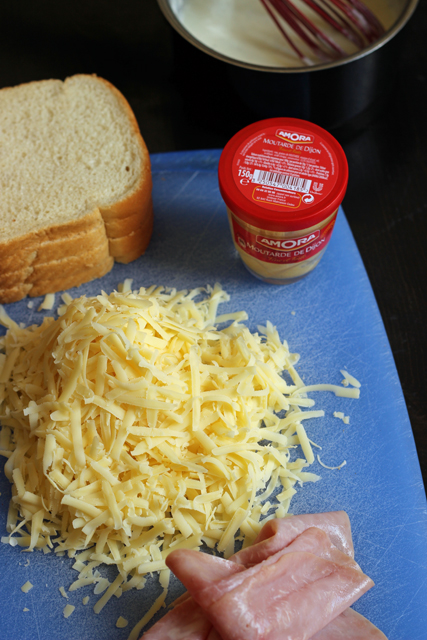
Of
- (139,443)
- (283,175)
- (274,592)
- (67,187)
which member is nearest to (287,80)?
(283,175)

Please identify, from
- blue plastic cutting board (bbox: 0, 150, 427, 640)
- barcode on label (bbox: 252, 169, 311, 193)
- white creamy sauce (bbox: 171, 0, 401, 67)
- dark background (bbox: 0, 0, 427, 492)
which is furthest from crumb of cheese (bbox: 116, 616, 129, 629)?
white creamy sauce (bbox: 171, 0, 401, 67)

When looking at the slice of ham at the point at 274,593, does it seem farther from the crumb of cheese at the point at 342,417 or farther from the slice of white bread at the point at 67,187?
the slice of white bread at the point at 67,187

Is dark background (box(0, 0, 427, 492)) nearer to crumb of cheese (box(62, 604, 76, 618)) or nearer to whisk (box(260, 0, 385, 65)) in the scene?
whisk (box(260, 0, 385, 65))

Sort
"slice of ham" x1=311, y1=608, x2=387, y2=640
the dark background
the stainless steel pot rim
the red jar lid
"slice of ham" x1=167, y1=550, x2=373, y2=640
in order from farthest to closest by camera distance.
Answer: the dark background
the stainless steel pot rim
the red jar lid
"slice of ham" x1=311, y1=608, x2=387, y2=640
"slice of ham" x1=167, y1=550, x2=373, y2=640

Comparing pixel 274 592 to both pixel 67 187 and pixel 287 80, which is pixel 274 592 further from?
pixel 287 80

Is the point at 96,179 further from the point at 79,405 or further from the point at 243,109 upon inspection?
the point at 79,405

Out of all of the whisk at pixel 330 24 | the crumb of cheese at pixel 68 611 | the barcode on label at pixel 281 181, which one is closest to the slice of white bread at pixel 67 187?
the barcode on label at pixel 281 181
